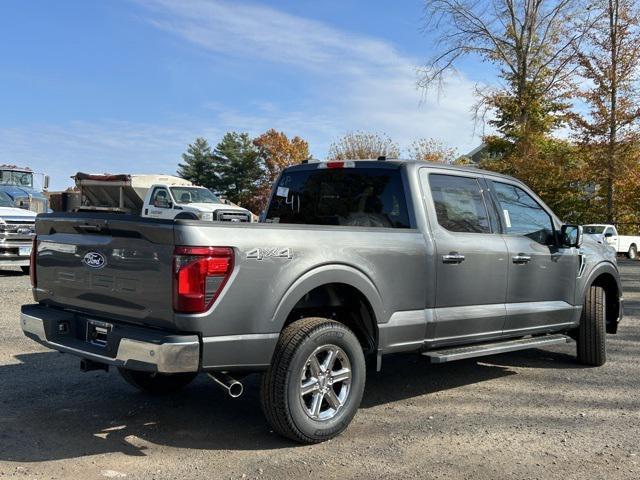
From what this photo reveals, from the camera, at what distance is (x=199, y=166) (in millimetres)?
63125

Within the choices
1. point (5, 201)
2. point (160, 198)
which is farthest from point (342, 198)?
point (160, 198)

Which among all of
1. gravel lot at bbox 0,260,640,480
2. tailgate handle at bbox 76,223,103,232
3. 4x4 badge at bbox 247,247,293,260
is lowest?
gravel lot at bbox 0,260,640,480

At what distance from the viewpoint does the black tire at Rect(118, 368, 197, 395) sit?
501cm

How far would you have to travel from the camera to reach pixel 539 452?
404 cm

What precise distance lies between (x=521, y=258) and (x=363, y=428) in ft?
7.05

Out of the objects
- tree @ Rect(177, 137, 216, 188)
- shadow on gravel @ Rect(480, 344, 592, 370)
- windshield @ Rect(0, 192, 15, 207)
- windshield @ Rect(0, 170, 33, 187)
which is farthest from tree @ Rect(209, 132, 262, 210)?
shadow on gravel @ Rect(480, 344, 592, 370)

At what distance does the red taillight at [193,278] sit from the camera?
11.6 ft

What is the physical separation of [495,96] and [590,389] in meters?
24.2

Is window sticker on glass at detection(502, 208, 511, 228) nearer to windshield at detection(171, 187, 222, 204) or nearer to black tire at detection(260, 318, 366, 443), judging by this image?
black tire at detection(260, 318, 366, 443)

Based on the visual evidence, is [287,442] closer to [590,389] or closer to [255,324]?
[255,324]

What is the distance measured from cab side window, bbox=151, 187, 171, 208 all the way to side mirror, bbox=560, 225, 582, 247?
1446 centimetres

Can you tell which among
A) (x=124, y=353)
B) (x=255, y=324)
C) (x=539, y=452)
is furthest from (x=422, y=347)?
(x=124, y=353)

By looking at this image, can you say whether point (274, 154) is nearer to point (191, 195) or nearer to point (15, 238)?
point (191, 195)

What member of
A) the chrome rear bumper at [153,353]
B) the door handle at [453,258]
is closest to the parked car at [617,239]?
the door handle at [453,258]
